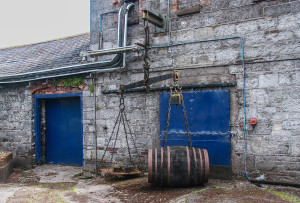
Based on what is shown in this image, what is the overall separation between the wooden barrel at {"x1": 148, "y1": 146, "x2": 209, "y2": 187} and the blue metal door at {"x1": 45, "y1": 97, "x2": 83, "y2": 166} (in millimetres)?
3347

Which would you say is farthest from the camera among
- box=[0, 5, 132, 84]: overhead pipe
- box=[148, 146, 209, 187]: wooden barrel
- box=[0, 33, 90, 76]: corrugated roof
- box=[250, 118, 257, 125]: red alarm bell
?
box=[0, 33, 90, 76]: corrugated roof

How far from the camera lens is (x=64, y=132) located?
7.83m

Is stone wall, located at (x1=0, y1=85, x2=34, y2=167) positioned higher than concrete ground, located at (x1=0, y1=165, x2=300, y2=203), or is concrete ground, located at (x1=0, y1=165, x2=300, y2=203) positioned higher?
stone wall, located at (x1=0, y1=85, x2=34, y2=167)

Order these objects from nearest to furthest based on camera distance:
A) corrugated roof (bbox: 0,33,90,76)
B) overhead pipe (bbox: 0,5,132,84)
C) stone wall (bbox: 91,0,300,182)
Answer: stone wall (bbox: 91,0,300,182)
overhead pipe (bbox: 0,5,132,84)
corrugated roof (bbox: 0,33,90,76)

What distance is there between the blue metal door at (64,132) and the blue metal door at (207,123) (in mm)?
2985

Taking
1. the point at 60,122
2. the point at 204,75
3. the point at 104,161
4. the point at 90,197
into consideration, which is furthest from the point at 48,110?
the point at 204,75

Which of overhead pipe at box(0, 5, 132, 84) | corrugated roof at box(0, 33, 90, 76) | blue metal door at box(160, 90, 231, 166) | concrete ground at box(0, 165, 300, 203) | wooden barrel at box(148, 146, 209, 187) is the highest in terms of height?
corrugated roof at box(0, 33, 90, 76)

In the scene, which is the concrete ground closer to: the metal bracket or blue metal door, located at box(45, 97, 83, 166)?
blue metal door, located at box(45, 97, 83, 166)

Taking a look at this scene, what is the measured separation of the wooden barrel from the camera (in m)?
4.66

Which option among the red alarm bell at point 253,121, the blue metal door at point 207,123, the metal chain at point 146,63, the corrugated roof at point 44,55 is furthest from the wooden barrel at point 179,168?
the corrugated roof at point 44,55

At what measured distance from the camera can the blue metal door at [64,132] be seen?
300 inches

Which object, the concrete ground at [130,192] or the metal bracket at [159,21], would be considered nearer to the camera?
the concrete ground at [130,192]

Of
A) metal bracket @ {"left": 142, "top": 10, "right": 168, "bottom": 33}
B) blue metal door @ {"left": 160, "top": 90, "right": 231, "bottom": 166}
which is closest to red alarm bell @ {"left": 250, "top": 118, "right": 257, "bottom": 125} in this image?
blue metal door @ {"left": 160, "top": 90, "right": 231, "bottom": 166}

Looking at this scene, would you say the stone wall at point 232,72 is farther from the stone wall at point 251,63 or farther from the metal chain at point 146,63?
the metal chain at point 146,63
